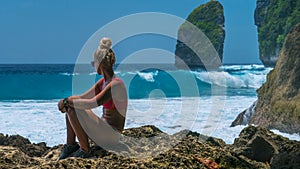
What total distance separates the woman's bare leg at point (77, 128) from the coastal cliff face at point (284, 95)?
261 inches

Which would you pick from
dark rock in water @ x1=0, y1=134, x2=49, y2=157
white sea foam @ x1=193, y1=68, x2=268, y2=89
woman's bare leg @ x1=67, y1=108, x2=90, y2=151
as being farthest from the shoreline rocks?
white sea foam @ x1=193, y1=68, x2=268, y2=89

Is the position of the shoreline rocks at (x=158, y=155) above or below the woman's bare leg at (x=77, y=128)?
below

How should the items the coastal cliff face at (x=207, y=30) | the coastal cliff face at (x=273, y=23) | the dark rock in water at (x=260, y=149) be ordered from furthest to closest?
the coastal cliff face at (x=207, y=30)
the coastal cliff face at (x=273, y=23)
the dark rock in water at (x=260, y=149)

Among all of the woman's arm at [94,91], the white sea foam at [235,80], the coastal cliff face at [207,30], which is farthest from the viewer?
the coastal cliff face at [207,30]

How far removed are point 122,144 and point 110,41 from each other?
90cm

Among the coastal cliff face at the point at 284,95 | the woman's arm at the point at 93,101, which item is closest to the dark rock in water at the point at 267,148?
the woman's arm at the point at 93,101

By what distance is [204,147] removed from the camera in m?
3.73

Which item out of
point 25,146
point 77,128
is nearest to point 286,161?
point 77,128

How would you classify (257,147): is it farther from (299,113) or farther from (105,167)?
(299,113)

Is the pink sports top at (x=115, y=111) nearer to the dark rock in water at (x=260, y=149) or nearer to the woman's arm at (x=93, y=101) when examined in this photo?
the woman's arm at (x=93, y=101)

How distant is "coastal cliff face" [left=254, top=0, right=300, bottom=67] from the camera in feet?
188

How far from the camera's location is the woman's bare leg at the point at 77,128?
3.58 metres

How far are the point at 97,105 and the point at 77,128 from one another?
29cm

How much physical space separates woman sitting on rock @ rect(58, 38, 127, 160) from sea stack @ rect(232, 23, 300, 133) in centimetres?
645
